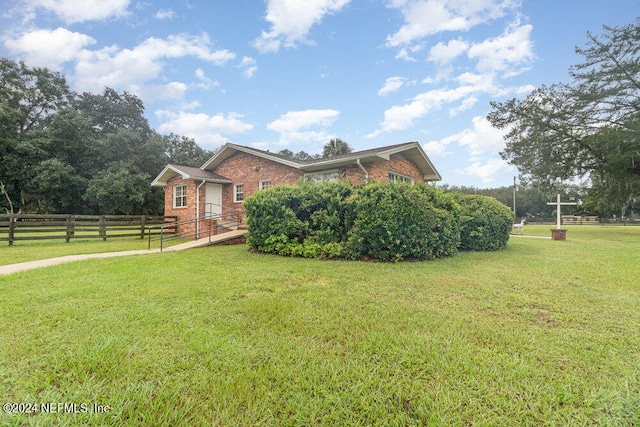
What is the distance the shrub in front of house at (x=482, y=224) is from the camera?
29.2ft

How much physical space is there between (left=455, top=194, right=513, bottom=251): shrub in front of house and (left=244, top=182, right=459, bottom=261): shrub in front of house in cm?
153

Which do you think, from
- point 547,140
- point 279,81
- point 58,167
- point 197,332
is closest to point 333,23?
point 279,81

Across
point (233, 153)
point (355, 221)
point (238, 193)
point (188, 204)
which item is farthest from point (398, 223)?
point (188, 204)

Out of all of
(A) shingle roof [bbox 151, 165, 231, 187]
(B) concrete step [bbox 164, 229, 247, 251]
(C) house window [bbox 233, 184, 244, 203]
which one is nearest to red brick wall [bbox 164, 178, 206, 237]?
(A) shingle roof [bbox 151, 165, 231, 187]

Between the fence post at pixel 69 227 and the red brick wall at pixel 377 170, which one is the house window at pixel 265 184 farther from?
the fence post at pixel 69 227

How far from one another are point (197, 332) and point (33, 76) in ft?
129

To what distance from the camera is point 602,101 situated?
15.8 metres

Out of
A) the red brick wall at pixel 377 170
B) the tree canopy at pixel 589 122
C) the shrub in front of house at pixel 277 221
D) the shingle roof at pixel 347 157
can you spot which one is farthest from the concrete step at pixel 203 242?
the tree canopy at pixel 589 122

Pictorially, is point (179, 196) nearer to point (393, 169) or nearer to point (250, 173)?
point (250, 173)

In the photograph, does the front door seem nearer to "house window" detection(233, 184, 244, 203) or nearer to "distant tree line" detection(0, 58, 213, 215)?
"house window" detection(233, 184, 244, 203)

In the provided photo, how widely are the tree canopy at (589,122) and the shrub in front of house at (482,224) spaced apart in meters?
11.3

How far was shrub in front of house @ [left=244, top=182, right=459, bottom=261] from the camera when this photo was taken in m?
6.84

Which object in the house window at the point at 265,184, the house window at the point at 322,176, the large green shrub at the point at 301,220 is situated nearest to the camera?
the large green shrub at the point at 301,220

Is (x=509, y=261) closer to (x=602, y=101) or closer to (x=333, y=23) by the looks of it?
(x=333, y=23)
